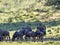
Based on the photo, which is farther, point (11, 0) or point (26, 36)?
point (11, 0)

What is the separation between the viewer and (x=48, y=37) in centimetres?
2900

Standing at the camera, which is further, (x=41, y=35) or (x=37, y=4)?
(x=37, y=4)

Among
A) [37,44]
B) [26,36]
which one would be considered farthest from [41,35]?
[37,44]

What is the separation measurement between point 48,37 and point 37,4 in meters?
41.8

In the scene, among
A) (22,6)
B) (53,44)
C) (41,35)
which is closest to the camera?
(53,44)

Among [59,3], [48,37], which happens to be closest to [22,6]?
[59,3]

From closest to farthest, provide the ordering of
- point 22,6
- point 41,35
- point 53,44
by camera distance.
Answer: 1. point 53,44
2. point 41,35
3. point 22,6

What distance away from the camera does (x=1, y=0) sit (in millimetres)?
73250

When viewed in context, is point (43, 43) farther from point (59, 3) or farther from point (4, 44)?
point (59, 3)

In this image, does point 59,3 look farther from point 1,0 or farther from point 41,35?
point 41,35

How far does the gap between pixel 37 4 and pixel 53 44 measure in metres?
46.1

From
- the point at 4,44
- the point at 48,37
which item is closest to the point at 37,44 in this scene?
the point at 4,44

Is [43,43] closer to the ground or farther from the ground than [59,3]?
farther from the ground

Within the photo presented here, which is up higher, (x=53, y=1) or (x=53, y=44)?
(x=53, y=44)
